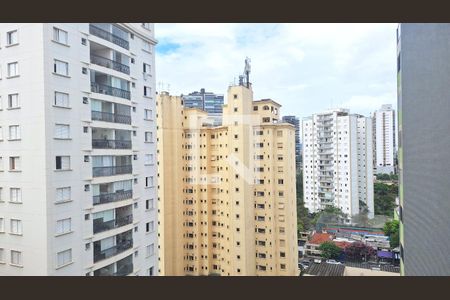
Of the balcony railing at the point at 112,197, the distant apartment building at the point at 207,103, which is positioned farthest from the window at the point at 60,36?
the distant apartment building at the point at 207,103

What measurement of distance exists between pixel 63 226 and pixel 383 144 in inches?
329

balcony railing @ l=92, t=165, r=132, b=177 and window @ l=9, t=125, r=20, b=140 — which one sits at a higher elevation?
window @ l=9, t=125, r=20, b=140

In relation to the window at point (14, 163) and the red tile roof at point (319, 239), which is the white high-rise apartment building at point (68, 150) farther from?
the red tile roof at point (319, 239)

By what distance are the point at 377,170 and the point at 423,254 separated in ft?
23.8

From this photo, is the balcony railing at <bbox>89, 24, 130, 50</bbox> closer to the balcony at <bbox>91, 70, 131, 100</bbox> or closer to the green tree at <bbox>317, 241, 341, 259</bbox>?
the balcony at <bbox>91, 70, 131, 100</bbox>

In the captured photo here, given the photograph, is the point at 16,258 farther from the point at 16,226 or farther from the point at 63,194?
the point at 63,194

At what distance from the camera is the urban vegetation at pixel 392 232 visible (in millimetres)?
7812

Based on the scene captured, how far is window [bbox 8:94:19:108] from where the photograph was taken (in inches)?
99.8

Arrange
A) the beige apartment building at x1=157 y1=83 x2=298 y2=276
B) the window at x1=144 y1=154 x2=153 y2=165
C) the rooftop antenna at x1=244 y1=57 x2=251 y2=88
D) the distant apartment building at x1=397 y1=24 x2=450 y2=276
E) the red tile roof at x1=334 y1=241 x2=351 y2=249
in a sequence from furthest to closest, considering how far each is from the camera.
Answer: the red tile roof at x1=334 y1=241 x2=351 y2=249, the beige apartment building at x1=157 y1=83 x2=298 y2=276, the rooftop antenna at x1=244 y1=57 x2=251 y2=88, the window at x1=144 y1=154 x2=153 y2=165, the distant apartment building at x1=397 y1=24 x2=450 y2=276

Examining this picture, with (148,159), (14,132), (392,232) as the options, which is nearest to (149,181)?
(148,159)

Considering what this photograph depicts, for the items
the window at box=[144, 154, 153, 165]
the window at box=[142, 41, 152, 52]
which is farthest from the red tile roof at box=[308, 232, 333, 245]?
the window at box=[142, 41, 152, 52]

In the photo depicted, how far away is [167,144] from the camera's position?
673 cm

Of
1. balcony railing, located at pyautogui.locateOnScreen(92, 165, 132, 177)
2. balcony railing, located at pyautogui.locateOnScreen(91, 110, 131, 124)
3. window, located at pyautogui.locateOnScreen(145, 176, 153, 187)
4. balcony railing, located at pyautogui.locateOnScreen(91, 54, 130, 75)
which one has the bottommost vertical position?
window, located at pyautogui.locateOnScreen(145, 176, 153, 187)

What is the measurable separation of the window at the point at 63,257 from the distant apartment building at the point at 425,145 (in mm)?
2762
